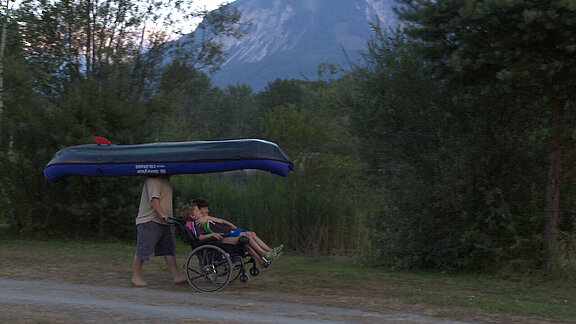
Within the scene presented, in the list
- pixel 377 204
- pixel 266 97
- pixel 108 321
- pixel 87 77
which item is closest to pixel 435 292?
pixel 377 204

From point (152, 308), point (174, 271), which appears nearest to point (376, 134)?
point (174, 271)

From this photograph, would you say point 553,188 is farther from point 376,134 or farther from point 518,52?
point 376,134

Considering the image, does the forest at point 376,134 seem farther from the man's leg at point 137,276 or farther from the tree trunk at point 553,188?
the man's leg at point 137,276

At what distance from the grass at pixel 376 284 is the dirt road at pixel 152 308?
0.60 m

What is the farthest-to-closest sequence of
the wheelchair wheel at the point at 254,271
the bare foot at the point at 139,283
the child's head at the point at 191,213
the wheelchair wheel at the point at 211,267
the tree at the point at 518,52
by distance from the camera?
the wheelchair wheel at the point at 254,271, the bare foot at the point at 139,283, the child's head at the point at 191,213, the wheelchair wheel at the point at 211,267, the tree at the point at 518,52

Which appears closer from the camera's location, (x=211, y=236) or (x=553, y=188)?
(x=211, y=236)

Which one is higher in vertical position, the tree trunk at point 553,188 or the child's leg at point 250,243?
the tree trunk at point 553,188

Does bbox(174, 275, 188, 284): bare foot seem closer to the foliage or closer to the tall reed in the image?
the foliage

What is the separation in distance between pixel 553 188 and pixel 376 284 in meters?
3.55

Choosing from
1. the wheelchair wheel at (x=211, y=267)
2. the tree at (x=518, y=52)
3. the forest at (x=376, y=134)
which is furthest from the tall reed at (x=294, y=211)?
the wheelchair wheel at (x=211, y=267)

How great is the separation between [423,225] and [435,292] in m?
Answer: 2.52

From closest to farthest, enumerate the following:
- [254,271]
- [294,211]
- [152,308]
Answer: [152,308], [254,271], [294,211]

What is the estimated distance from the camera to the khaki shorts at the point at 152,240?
373 inches

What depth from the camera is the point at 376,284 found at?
388 inches
